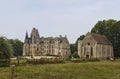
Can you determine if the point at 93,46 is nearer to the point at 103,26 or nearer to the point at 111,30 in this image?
the point at 111,30

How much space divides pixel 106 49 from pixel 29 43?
5848 cm

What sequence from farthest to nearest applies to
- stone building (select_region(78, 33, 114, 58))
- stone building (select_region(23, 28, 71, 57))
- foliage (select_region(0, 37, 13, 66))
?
stone building (select_region(23, 28, 71, 57)) < stone building (select_region(78, 33, 114, 58)) < foliage (select_region(0, 37, 13, 66))

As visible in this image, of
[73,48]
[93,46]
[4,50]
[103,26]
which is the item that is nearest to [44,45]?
[73,48]

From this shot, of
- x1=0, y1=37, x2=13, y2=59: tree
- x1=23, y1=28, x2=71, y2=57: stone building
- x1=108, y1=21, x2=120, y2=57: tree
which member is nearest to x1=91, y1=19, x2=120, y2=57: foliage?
x1=108, y1=21, x2=120, y2=57: tree

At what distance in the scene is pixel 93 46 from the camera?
3282 inches

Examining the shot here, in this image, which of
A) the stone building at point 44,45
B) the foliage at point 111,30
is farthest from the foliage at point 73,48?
the foliage at point 111,30

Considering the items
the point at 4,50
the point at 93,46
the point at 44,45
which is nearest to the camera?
the point at 4,50

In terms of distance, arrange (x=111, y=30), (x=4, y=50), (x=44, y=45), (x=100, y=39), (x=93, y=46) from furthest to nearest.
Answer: (x=44, y=45) < (x=111, y=30) < (x=100, y=39) < (x=93, y=46) < (x=4, y=50)

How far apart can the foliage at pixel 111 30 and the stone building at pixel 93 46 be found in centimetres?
349

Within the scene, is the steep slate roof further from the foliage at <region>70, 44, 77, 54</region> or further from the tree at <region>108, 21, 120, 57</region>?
the foliage at <region>70, 44, 77, 54</region>

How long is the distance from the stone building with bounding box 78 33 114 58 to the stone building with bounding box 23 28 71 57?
4402 centimetres

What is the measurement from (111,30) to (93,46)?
406 inches

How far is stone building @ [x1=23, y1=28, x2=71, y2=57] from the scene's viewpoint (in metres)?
131

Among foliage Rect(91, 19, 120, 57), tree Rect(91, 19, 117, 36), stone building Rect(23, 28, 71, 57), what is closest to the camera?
foliage Rect(91, 19, 120, 57)
